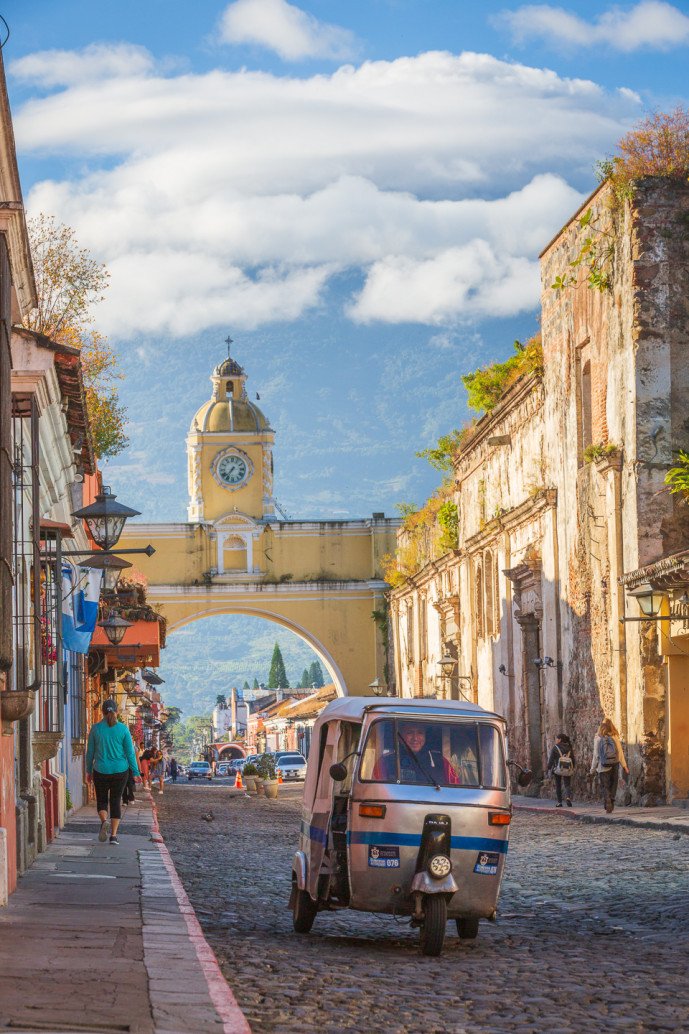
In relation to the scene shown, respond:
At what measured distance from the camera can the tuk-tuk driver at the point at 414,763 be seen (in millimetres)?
8094

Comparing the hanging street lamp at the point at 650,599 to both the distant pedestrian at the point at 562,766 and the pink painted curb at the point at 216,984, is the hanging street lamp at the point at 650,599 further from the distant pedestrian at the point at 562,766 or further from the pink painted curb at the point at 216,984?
the pink painted curb at the point at 216,984

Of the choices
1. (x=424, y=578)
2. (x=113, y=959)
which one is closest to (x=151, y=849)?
(x=113, y=959)

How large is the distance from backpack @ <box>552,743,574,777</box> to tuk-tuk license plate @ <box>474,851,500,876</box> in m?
14.3

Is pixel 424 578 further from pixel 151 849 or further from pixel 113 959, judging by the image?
pixel 113 959

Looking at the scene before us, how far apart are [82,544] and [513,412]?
931 centimetres

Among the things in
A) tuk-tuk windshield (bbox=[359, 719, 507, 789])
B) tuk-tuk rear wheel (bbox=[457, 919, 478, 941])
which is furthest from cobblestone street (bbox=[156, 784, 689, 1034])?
tuk-tuk windshield (bbox=[359, 719, 507, 789])

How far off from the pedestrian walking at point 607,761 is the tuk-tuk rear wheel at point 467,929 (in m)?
11.4

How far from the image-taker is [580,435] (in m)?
23.7

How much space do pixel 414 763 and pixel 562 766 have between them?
47.4ft

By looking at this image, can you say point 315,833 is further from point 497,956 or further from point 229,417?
point 229,417

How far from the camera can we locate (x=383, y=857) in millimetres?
7824

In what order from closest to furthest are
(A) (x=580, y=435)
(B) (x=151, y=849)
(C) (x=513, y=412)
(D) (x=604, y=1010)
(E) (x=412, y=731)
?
(D) (x=604, y=1010) < (E) (x=412, y=731) < (B) (x=151, y=849) < (A) (x=580, y=435) < (C) (x=513, y=412)

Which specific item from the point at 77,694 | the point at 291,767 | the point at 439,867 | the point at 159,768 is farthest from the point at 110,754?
the point at 291,767

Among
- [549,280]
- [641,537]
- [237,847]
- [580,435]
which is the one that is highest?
[549,280]
